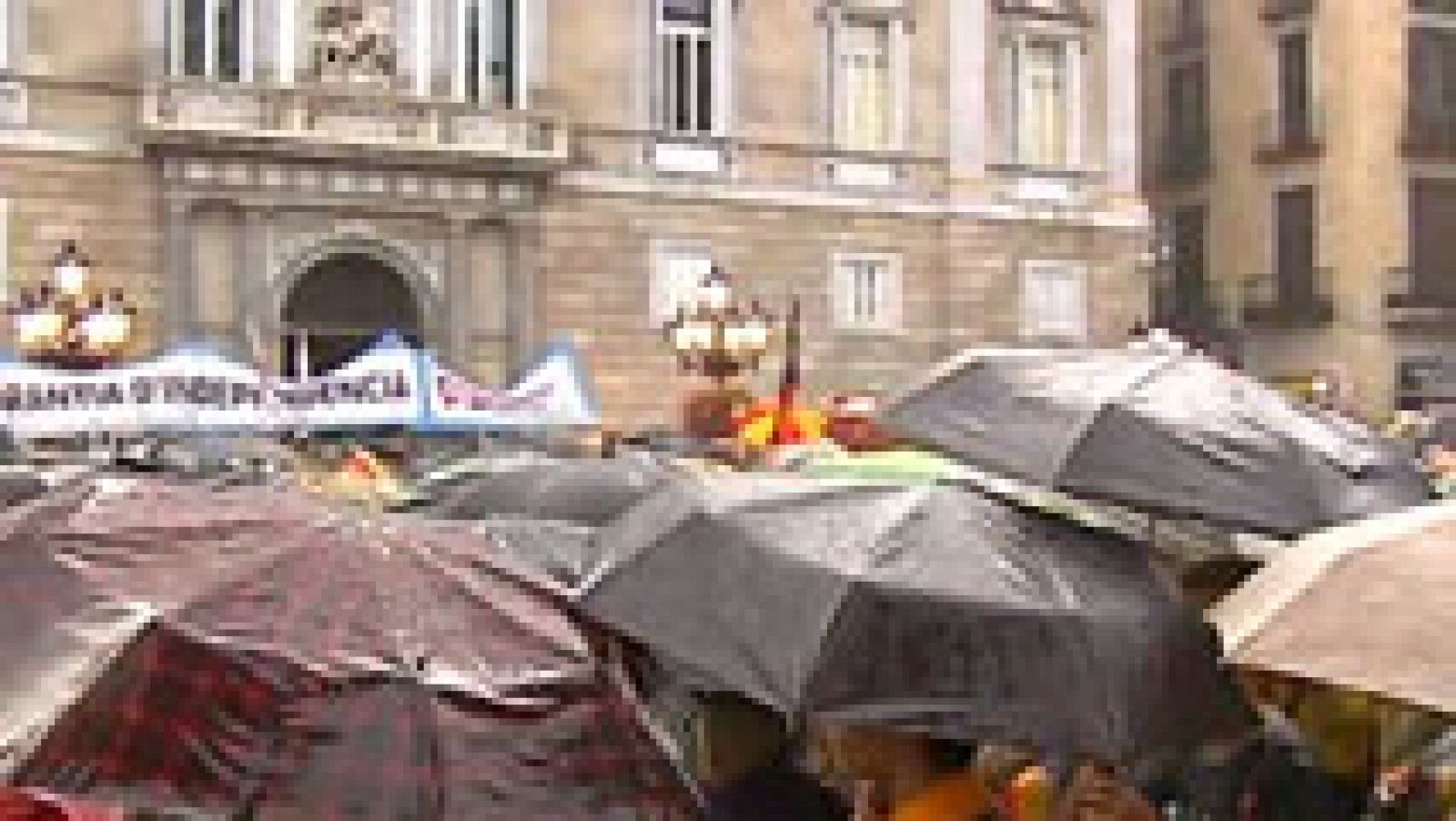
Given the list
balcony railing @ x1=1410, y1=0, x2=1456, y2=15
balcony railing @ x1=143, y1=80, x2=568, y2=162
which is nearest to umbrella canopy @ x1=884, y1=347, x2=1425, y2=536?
balcony railing @ x1=143, y1=80, x2=568, y2=162

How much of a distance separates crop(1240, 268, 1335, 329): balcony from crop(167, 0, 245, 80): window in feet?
60.4

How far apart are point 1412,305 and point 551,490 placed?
30.0 meters

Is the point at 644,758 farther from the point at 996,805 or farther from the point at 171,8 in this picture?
the point at 171,8

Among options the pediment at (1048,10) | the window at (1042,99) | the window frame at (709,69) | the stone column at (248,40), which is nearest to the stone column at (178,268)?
the stone column at (248,40)

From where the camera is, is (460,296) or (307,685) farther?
(460,296)

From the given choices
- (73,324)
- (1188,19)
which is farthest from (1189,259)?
(73,324)

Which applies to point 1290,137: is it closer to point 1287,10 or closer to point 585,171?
point 1287,10

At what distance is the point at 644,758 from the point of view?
5656mm

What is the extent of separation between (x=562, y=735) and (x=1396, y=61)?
3350cm

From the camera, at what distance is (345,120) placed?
25125 millimetres

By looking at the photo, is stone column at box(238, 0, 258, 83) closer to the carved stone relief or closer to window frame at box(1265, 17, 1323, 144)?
the carved stone relief

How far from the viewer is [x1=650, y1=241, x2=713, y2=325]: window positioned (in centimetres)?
2700

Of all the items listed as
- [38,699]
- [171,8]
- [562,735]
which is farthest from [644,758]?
[171,8]

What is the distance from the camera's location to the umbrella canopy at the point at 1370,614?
5.34m
